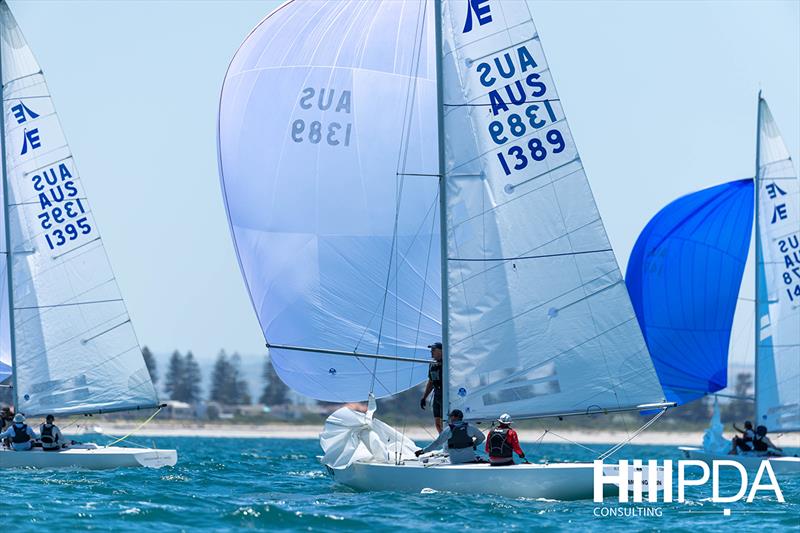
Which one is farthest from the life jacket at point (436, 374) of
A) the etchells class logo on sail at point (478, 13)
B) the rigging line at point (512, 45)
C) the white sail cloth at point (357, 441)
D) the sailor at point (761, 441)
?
the sailor at point (761, 441)

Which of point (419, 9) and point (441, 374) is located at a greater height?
point (419, 9)

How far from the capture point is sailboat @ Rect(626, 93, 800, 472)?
3338 cm

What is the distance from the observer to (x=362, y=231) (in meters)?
21.9

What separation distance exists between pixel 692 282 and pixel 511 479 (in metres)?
17.2

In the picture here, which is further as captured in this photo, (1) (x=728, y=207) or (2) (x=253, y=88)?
(1) (x=728, y=207)

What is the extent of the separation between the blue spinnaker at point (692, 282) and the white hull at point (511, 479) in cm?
1547

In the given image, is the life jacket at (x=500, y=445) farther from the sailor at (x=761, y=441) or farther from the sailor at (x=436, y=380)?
the sailor at (x=761, y=441)

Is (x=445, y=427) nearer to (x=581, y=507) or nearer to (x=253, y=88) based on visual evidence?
(x=581, y=507)

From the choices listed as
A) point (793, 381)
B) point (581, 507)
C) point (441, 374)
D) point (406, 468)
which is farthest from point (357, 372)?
point (793, 381)

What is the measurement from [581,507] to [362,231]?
5.73m

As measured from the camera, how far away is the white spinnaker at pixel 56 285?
2688 centimetres

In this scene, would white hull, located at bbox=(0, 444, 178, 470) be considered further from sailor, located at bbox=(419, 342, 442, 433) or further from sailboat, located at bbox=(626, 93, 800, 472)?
sailboat, located at bbox=(626, 93, 800, 472)

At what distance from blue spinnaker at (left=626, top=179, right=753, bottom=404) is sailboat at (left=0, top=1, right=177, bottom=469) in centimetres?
1291

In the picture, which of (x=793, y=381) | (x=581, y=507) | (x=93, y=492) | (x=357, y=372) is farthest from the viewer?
(x=793, y=381)
